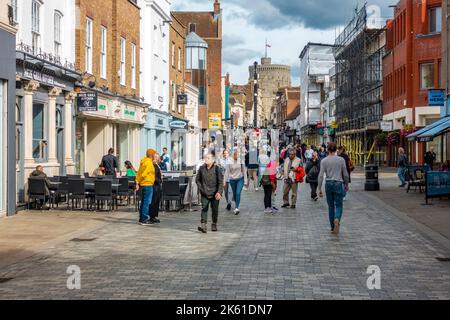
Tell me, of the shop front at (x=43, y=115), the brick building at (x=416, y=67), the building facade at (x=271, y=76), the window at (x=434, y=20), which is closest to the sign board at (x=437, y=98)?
the brick building at (x=416, y=67)

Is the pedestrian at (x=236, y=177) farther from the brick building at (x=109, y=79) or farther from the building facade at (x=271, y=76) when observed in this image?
the building facade at (x=271, y=76)

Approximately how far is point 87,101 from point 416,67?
1054 inches

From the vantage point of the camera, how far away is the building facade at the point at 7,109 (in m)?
16.0

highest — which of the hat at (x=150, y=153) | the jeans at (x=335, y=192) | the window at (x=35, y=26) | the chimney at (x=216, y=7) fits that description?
the chimney at (x=216, y=7)

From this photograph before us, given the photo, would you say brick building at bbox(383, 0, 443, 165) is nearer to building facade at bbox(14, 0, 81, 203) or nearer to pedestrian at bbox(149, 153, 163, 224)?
building facade at bbox(14, 0, 81, 203)

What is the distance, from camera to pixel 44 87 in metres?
19.9

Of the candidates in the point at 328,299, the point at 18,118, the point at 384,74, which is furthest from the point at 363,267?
the point at 384,74

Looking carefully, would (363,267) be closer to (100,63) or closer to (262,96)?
(100,63)

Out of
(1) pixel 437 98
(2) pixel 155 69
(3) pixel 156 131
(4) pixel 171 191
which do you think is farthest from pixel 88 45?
(1) pixel 437 98

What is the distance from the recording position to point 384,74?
52.8m

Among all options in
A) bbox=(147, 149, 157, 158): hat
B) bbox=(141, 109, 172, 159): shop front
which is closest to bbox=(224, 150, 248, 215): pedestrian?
bbox=(147, 149, 157, 158): hat

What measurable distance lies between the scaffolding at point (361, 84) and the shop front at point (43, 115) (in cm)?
3468

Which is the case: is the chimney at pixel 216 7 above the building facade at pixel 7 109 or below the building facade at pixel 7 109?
above

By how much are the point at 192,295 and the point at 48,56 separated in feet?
47.4
